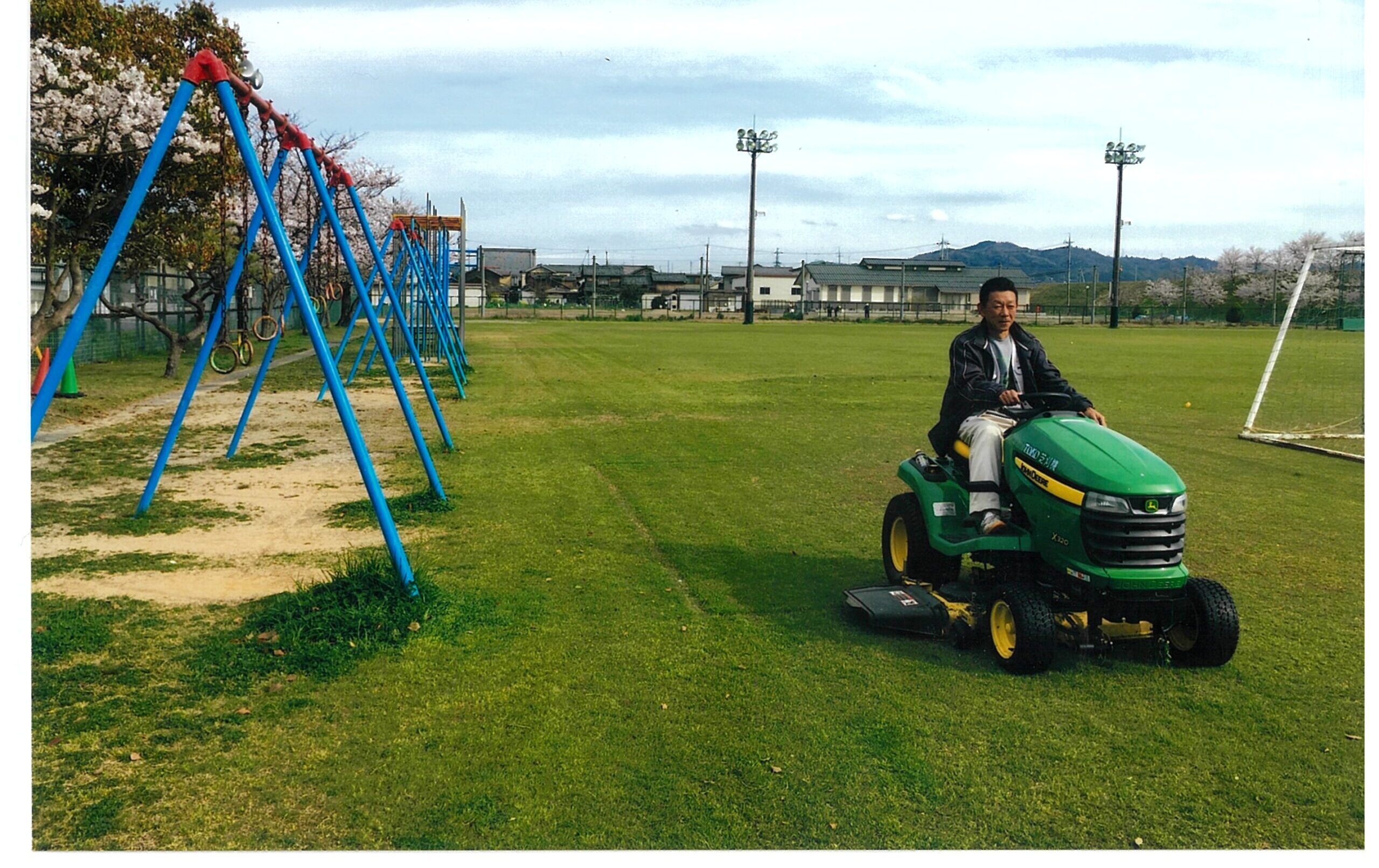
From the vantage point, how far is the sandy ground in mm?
6242

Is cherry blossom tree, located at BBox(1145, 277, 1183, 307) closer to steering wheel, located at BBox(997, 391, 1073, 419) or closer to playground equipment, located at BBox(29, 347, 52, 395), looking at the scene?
playground equipment, located at BBox(29, 347, 52, 395)

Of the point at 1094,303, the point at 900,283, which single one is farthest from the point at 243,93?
the point at 900,283

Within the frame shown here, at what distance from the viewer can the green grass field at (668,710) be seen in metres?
3.62

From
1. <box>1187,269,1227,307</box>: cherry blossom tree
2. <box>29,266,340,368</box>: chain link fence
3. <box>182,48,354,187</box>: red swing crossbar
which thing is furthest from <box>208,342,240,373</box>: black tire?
<box>1187,269,1227,307</box>: cherry blossom tree

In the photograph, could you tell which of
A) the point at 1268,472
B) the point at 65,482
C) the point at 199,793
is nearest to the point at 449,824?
the point at 199,793

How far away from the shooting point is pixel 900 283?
88250 mm

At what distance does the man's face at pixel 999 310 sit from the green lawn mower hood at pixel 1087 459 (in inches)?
24.2

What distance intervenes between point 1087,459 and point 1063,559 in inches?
18.2

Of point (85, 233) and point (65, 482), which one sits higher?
point (85, 233)

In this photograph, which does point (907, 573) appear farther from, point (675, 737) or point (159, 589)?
point (159, 589)

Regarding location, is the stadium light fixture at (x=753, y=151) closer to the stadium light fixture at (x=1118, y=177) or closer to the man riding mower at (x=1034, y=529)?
the stadium light fixture at (x=1118, y=177)

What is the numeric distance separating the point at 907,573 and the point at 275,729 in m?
3.34

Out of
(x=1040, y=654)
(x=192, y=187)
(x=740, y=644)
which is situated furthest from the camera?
(x=192, y=187)

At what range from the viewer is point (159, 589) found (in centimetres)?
613
